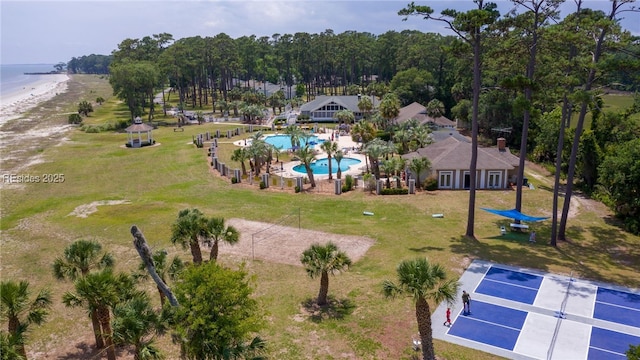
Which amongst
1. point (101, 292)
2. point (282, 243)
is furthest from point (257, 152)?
point (101, 292)

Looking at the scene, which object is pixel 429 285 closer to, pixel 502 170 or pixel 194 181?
pixel 502 170

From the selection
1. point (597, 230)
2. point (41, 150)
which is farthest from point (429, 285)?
point (41, 150)

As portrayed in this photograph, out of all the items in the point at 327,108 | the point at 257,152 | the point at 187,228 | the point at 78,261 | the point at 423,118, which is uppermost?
the point at 327,108

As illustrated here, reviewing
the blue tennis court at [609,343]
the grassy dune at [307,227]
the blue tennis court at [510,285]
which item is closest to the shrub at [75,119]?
the grassy dune at [307,227]

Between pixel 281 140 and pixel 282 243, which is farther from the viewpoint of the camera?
pixel 281 140

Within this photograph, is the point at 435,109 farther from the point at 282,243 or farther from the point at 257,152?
the point at 282,243
